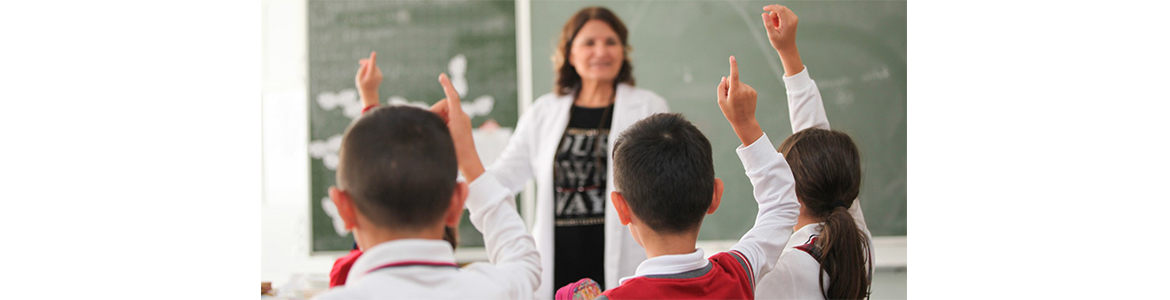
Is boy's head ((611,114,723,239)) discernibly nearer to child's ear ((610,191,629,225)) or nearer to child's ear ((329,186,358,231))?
child's ear ((610,191,629,225))

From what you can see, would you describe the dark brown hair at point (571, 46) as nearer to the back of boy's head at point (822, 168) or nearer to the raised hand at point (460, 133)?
the back of boy's head at point (822, 168)

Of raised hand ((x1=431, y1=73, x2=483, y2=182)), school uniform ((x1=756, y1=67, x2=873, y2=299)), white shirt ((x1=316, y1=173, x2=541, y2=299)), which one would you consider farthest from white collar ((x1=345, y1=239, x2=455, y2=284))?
school uniform ((x1=756, y1=67, x2=873, y2=299))

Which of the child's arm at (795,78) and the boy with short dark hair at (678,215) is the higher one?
the child's arm at (795,78)

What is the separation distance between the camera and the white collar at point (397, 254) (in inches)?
25.3

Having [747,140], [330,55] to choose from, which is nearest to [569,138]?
[747,140]

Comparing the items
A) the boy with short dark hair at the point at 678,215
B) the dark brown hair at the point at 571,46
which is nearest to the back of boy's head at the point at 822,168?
the boy with short dark hair at the point at 678,215

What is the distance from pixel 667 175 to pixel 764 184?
0.55ft

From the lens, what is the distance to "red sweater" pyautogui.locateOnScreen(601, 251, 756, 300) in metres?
0.75

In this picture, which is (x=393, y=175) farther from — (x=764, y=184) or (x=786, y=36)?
(x=786, y=36)

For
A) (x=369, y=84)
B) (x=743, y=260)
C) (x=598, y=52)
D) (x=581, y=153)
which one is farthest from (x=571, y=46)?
(x=743, y=260)

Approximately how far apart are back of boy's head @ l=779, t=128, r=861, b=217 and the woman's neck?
0.61 m

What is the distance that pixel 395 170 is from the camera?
2.16ft

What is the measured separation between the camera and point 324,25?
7.54 ft
